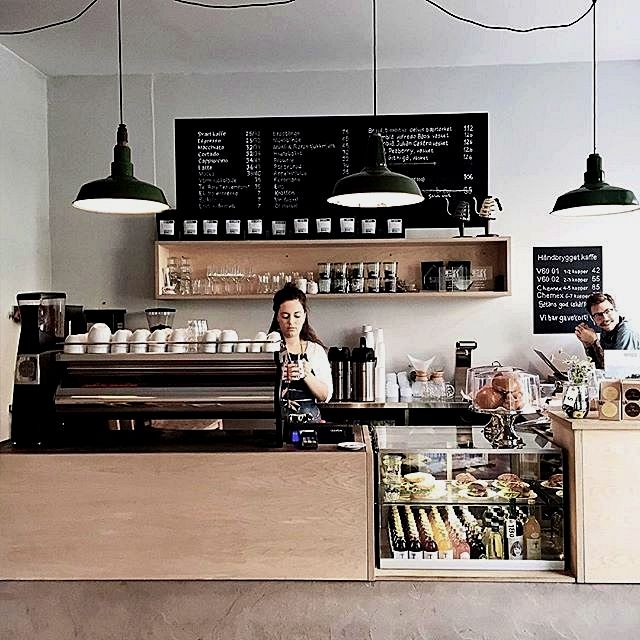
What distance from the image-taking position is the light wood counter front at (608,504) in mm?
2438

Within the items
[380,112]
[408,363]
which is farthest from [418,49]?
[408,363]

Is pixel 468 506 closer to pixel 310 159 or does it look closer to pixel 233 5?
pixel 233 5

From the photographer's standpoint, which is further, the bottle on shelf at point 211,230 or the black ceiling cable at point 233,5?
the bottle on shelf at point 211,230

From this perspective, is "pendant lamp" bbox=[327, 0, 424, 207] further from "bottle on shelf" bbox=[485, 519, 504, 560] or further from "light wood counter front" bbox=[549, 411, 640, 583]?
"bottle on shelf" bbox=[485, 519, 504, 560]

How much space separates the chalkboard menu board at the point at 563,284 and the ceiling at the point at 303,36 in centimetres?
122

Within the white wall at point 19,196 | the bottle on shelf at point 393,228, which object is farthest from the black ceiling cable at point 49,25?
the bottle on shelf at point 393,228

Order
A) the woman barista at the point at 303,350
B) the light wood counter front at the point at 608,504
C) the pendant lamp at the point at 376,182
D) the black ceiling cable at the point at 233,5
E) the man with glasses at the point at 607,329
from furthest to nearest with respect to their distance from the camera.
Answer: the man with glasses at the point at 607,329 → the black ceiling cable at the point at 233,5 → the woman barista at the point at 303,350 → the pendant lamp at the point at 376,182 → the light wood counter front at the point at 608,504

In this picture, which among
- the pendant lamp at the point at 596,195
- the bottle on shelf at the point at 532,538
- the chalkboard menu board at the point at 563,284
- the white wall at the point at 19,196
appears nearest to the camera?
the bottle on shelf at the point at 532,538

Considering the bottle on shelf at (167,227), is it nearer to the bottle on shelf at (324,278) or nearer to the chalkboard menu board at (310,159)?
the chalkboard menu board at (310,159)

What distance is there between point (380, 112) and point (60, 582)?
367cm

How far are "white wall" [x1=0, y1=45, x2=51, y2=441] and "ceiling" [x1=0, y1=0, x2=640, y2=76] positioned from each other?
0.19 meters

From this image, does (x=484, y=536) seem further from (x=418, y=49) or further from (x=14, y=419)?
(x=418, y=49)

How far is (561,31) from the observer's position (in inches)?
176

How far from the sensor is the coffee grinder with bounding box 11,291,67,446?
2523 millimetres
